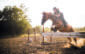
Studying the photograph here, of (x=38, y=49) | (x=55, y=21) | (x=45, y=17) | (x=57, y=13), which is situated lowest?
(x=38, y=49)

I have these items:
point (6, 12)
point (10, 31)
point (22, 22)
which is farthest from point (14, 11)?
point (10, 31)

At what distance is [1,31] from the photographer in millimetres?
17469

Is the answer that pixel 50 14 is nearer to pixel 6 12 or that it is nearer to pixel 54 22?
pixel 54 22

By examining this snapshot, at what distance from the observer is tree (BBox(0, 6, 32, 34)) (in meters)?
17.4

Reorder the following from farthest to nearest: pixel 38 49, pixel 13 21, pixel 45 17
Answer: pixel 13 21
pixel 45 17
pixel 38 49

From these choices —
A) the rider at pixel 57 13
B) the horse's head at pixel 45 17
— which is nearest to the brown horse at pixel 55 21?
the horse's head at pixel 45 17

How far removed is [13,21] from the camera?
699 inches

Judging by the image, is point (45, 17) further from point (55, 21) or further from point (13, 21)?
point (13, 21)

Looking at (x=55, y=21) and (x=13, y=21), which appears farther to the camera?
(x=13, y=21)

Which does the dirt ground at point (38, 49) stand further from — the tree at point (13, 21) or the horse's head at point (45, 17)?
the tree at point (13, 21)

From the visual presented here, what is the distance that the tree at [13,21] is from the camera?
685 inches

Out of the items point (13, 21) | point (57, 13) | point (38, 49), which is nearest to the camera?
point (38, 49)

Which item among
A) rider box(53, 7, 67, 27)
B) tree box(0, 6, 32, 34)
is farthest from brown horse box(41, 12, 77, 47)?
tree box(0, 6, 32, 34)

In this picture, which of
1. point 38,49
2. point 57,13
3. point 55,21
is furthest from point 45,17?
point 38,49
